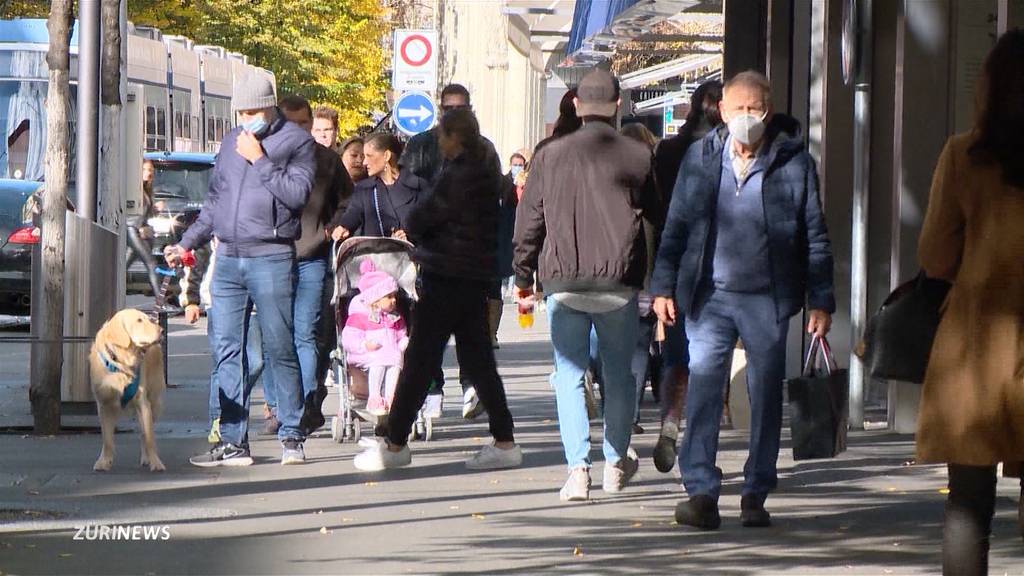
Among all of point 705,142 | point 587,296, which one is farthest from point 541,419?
point 705,142

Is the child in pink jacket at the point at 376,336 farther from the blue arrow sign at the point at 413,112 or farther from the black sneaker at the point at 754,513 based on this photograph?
the blue arrow sign at the point at 413,112

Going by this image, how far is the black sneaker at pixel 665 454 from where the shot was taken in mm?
9547

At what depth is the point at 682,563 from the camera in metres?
7.08

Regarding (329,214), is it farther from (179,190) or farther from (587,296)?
(179,190)

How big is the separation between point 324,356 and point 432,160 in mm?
1489

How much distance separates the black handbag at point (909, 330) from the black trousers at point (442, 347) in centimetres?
410

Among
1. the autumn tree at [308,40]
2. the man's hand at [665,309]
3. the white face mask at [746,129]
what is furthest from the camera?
the autumn tree at [308,40]

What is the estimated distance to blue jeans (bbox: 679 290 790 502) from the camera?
7.94 meters

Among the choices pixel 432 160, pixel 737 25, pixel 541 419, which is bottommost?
pixel 541 419

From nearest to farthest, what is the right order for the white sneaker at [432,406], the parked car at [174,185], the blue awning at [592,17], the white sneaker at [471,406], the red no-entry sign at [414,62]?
the white sneaker at [432,406], the white sneaker at [471,406], the blue awning at [592,17], the red no-entry sign at [414,62], the parked car at [174,185]

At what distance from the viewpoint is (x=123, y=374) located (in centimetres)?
963

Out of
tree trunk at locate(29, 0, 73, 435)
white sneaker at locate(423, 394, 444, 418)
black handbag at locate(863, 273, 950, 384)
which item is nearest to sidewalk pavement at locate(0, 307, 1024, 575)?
white sneaker at locate(423, 394, 444, 418)

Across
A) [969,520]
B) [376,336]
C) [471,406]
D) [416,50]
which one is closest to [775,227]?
[969,520]

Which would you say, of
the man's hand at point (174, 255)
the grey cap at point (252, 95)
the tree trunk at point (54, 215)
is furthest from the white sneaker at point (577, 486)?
the tree trunk at point (54, 215)
